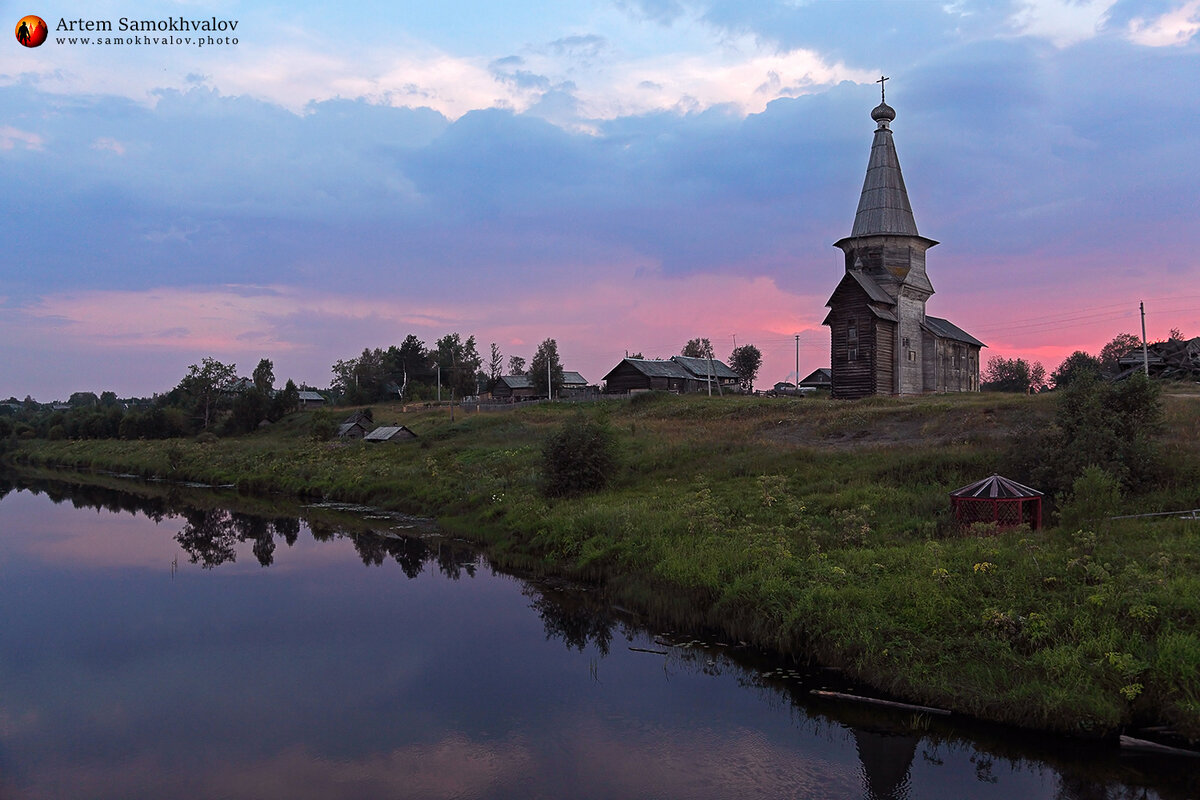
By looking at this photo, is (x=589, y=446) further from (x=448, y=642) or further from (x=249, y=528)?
(x=249, y=528)

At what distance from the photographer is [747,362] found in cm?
7494

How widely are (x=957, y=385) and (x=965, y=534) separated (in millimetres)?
34669

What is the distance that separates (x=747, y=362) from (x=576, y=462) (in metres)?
52.6

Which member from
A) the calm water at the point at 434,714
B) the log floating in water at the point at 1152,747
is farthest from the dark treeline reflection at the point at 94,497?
the log floating in water at the point at 1152,747

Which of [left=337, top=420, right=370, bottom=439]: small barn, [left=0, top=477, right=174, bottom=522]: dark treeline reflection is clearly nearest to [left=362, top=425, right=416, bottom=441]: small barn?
[left=337, top=420, right=370, bottom=439]: small barn

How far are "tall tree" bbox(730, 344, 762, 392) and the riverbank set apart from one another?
39.2m

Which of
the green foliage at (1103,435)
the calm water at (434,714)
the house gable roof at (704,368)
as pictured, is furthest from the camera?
the house gable roof at (704,368)

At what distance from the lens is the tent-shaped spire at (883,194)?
41.4m

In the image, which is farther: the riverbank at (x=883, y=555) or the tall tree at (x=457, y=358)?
the tall tree at (x=457, y=358)

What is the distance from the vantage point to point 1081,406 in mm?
17875

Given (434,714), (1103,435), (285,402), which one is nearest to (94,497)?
(285,402)

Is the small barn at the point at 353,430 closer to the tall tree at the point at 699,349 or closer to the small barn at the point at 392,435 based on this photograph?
the small barn at the point at 392,435

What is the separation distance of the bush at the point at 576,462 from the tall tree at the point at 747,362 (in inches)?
2011

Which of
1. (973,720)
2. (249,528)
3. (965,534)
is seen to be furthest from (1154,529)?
(249,528)
